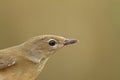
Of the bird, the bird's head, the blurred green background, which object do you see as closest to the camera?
the bird

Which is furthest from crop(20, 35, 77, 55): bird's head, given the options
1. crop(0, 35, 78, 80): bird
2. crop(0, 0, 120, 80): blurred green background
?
crop(0, 0, 120, 80): blurred green background

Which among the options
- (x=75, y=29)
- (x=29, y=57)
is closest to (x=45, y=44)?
(x=29, y=57)

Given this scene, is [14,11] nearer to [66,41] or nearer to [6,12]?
[6,12]

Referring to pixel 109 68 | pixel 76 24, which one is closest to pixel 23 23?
pixel 76 24

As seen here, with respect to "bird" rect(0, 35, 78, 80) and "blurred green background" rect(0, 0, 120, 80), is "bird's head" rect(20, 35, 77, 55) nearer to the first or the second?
"bird" rect(0, 35, 78, 80)

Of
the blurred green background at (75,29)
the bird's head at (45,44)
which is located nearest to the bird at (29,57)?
the bird's head at (45,44)

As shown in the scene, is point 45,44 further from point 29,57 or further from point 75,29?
point 75,29
